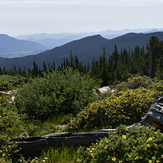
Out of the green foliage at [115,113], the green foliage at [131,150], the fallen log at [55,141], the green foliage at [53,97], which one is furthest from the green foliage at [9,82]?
the green foliage at [131,150]

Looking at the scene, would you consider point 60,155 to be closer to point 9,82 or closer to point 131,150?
point 131,150

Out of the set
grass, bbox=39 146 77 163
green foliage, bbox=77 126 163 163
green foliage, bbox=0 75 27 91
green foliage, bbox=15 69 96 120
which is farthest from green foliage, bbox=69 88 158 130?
green foliage, bbox=0 75 27 91

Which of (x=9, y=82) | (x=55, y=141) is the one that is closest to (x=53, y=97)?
(x=55, y=141)

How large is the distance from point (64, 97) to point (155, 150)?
650 centimetres

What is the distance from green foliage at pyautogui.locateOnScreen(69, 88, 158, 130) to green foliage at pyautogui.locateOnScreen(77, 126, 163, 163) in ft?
7.87

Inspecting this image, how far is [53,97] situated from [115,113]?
11.0 feet

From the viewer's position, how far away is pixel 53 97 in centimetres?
870

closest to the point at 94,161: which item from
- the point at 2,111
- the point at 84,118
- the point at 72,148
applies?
the point at 72,148

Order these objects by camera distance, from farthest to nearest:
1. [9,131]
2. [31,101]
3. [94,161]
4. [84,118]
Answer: [31,101] → [84,118] → [9,131] → [94,161]

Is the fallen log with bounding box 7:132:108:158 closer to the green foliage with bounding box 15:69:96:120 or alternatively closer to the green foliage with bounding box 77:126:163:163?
the green foliage with bounding box 77:126:163:163

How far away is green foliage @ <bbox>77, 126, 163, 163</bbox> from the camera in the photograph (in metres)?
3.04

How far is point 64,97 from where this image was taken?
930 cm

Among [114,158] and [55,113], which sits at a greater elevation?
[114,158]

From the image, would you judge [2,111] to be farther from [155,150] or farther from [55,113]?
[155,150]
